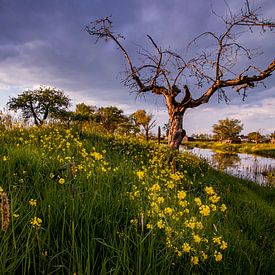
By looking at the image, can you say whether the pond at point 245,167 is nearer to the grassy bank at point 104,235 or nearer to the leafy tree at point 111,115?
the grassy bank at point 104,235

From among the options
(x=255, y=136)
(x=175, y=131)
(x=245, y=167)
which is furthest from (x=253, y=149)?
(x=175, y=131)

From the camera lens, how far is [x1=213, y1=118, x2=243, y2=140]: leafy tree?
118 meters

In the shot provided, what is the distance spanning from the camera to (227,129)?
118250mm

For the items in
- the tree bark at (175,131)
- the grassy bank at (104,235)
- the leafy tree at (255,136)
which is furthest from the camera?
the leafy tree at (255,136)

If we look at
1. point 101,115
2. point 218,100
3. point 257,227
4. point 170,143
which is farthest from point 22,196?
point 101,115

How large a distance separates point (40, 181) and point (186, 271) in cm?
246

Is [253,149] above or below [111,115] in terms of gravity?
below

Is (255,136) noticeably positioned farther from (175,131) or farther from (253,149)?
(175,131)

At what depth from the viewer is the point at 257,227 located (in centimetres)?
564

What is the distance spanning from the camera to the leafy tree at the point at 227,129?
117625 millimetres

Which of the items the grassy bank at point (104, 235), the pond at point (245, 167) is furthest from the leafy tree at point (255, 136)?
the grassy bank at point (104, 235)

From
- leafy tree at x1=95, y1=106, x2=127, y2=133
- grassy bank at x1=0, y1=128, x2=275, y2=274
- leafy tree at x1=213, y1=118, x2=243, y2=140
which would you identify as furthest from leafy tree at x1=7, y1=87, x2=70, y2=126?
leafy tree at x1=213, y1=118, x2=243, y2=140

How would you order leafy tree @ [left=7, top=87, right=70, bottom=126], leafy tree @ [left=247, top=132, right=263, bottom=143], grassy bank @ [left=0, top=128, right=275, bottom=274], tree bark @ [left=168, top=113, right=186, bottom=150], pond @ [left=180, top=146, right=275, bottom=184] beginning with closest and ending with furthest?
grassy bank @ [left=0, top=128, right=275, bottom=274], tree bark @ [left=168, top=113, right=186, bottom=150], pond @ [left=180, top=146, right=275, bottom=184], leafy tree @ [left=7, top=87, right=70, bottom=126], leafy tree @ [left=247, top=132, right=263, bottom=143]

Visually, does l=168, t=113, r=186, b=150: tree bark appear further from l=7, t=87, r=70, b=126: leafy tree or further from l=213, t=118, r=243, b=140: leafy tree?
l=213, t=118, r=243, b=140: leafy tree
